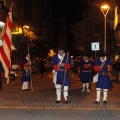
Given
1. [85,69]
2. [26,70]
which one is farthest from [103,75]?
[26,70]

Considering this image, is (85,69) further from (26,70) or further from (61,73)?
(61,73)

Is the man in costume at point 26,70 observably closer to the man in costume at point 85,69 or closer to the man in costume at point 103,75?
the man in costume at point 85,69

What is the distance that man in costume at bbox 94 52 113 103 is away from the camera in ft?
45.1

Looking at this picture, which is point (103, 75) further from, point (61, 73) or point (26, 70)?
point (26, 70)

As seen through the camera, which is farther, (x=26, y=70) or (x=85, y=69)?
(x=26, y=70)

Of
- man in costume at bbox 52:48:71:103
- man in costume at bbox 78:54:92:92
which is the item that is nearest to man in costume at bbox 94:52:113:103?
man in costume at bbox 52:48:71:103

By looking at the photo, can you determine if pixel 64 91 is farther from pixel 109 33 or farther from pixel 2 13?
pixel 109 33

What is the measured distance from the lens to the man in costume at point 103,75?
45.1ft

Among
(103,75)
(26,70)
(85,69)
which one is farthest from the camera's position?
(26,70)

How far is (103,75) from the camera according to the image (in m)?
13.9

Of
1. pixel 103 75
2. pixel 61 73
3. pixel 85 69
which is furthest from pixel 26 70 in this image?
pixel 103 75

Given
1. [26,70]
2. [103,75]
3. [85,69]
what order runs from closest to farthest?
[103,75]
[85,69]
[26,70]

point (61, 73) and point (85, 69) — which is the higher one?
point (61, 73)

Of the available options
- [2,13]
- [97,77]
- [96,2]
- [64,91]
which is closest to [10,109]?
[64,91]
